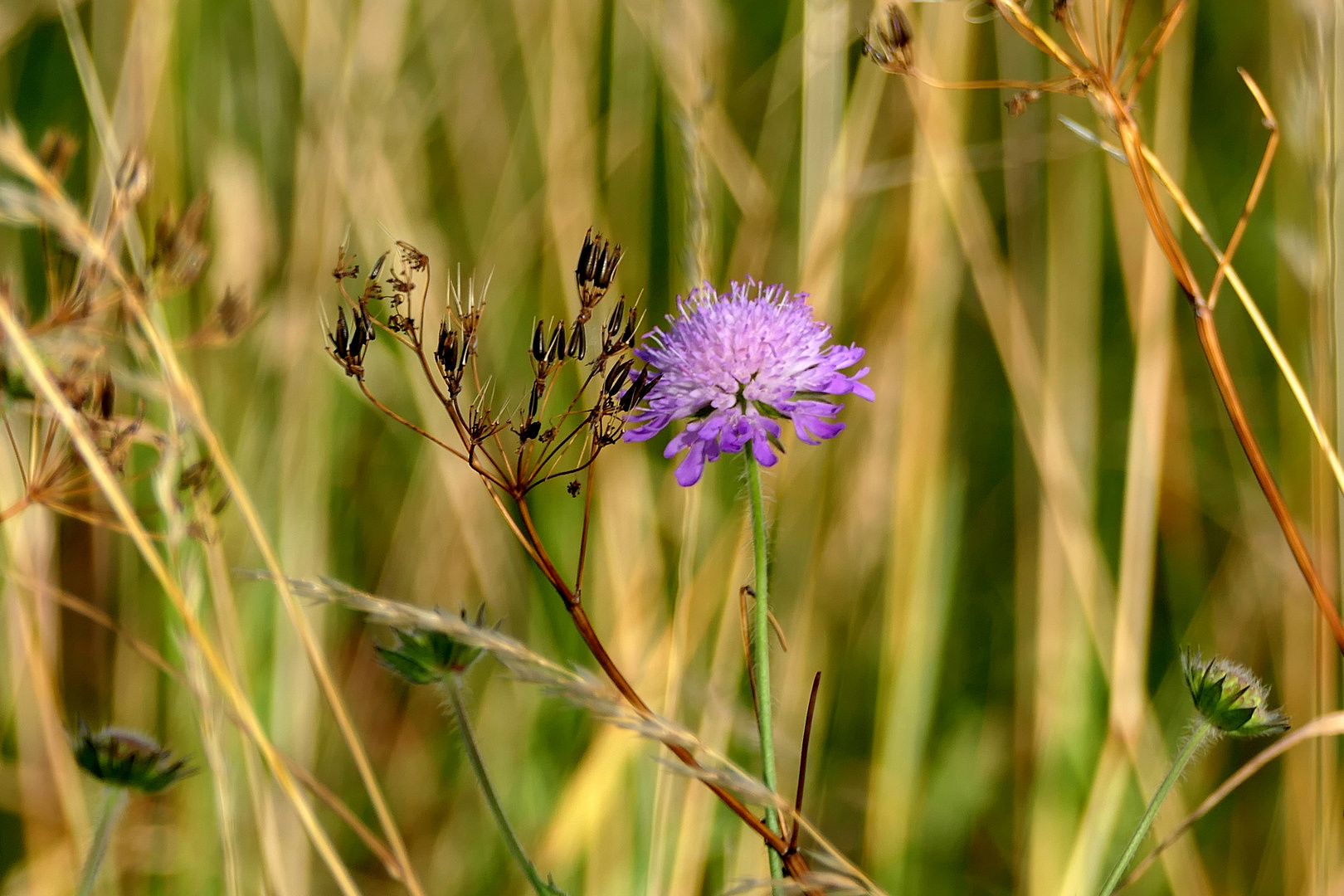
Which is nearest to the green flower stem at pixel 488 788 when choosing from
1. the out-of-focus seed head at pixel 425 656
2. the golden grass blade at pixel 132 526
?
the out-of-focus seed head at pixel 425 656

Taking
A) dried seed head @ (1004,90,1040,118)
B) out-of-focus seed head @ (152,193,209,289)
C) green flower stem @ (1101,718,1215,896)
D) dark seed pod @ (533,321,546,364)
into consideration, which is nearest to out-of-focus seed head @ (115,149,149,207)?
out-of-focus seed head @ (152,193,209,289)

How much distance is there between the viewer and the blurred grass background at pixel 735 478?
1.13 meters


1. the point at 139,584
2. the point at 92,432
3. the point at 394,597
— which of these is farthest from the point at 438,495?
the point at 92,432

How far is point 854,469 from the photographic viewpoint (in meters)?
1.37

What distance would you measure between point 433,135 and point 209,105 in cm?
34

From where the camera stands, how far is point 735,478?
1.37m

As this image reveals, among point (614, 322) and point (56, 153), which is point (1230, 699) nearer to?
point (614, 322)

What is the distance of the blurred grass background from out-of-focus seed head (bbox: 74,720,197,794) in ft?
0.87

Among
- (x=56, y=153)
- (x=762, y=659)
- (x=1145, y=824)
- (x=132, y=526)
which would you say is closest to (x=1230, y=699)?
(x=1145, y=824)

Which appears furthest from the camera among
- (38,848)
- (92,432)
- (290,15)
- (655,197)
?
(655,197)

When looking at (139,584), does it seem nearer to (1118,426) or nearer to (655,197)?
(655,197)

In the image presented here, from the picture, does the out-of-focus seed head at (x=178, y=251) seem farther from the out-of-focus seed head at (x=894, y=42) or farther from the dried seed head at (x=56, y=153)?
the out-of-focus seed head at (x=894, y=42)

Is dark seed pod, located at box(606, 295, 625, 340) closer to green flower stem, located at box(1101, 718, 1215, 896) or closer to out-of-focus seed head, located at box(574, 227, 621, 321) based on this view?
out-of-focus seed head, located at box(574, 227, 621, 321)

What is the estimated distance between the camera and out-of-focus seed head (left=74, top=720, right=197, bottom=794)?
27.9 inches
